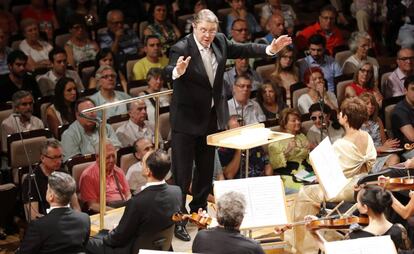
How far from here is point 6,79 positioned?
901cm

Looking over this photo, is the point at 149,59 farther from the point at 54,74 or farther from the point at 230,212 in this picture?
the point at 230,212

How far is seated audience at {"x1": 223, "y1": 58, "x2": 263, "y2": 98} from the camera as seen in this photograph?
31.1 feet

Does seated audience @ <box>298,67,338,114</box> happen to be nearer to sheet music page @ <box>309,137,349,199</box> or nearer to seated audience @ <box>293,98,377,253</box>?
seated audience @ <box>293,98,377,253</box>

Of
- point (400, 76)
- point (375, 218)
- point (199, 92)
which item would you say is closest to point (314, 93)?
point (400, 76)

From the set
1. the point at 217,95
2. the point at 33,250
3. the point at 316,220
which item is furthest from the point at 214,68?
the point at 33,250

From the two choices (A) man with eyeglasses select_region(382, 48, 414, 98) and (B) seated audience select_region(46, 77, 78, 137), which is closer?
(B) seated audience select_region(46, 77, 78, 137)

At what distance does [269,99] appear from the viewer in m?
8.99

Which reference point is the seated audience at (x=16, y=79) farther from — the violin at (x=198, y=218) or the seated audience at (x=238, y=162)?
the violin at (x=198, y=218)

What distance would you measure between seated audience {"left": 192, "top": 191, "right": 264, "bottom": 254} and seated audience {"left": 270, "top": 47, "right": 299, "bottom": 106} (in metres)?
4.42

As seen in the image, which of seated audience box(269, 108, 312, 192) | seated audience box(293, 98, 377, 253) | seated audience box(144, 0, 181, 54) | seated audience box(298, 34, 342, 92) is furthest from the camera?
seated audience box(144, 0, 181, 54)

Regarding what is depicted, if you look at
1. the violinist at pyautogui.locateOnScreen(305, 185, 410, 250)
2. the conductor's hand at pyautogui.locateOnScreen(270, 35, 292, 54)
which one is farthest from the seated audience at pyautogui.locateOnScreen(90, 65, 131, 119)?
the violinist at pyautogui.locateOnScreen(305, 185, 410, 250)

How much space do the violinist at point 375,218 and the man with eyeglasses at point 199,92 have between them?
1165 millimetres

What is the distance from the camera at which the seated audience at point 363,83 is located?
9.36m

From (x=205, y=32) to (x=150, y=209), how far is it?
1.26 metres
